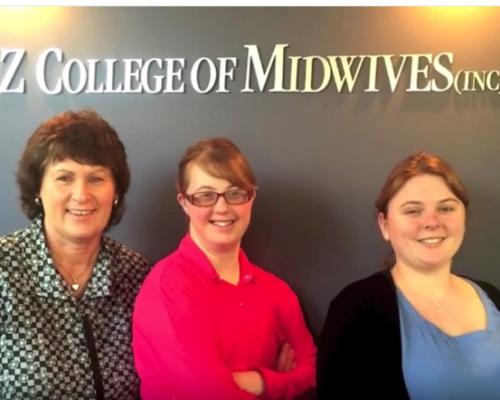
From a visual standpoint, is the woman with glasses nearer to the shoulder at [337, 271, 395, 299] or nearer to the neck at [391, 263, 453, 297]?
the shoulder at [337, 271, 395, 299]

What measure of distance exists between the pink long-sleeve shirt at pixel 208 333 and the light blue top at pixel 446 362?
0.38 metres

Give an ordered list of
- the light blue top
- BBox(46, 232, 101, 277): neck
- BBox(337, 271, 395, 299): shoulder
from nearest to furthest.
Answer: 1. the light blue top
2. BBox(337, 271, 395, 299): shoulder
3. BBox(46, 232, 101, 277): neck

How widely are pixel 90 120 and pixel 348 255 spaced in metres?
1.03

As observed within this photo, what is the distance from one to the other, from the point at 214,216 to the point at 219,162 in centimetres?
17

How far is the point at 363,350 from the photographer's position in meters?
1.78

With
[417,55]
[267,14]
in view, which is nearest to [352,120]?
[417,55]

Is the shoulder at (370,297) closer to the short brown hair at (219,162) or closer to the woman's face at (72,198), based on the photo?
the short brown hair at (219,162)

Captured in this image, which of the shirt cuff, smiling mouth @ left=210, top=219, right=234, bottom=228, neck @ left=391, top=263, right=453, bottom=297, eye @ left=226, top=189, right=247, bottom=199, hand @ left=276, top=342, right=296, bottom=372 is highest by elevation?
eye @ left=226, top=189, right=247, bottom=199

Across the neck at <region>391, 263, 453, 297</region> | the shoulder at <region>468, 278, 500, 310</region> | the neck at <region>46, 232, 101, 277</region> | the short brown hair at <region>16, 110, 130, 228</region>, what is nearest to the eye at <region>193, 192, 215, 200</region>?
the short brown hair at <region>16, 110, 130, 228</region>

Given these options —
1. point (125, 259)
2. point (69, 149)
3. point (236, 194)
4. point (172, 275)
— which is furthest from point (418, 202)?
point (69, 149)

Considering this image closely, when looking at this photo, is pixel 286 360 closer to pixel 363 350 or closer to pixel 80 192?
pixel 363 350

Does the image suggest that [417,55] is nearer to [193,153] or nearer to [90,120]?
[193,153]

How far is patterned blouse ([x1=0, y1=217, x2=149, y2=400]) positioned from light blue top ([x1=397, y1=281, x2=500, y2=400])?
2.87 feet

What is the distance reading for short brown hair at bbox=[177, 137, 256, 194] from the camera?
1.87m
